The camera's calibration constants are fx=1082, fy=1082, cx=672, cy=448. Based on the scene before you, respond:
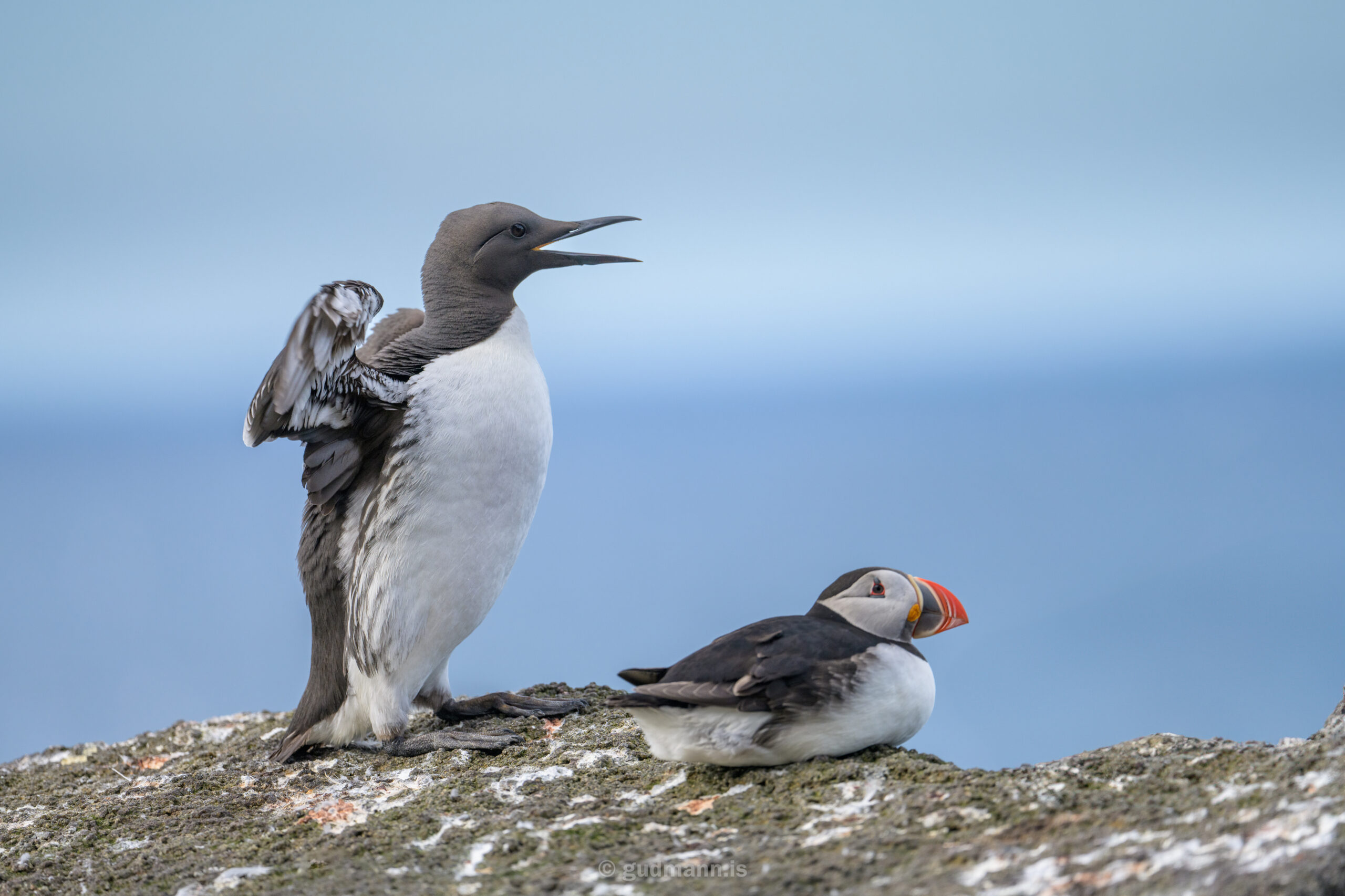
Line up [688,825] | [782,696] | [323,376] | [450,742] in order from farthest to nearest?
[450,742], [323,376], [782,696], [688,825]

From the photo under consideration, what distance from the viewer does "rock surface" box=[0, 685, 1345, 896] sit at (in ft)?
7.54

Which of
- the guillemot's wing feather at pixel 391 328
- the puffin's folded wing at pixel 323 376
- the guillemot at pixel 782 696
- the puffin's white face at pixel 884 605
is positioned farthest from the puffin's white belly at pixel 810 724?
the guillemot's wing feather at pixel 391 328

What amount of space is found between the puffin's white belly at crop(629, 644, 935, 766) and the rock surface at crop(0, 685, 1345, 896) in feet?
0.25

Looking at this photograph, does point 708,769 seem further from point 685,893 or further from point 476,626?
point 476,626

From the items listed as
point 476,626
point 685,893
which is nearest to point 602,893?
point 685,893

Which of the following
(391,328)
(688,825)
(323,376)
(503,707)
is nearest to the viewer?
(688,825)

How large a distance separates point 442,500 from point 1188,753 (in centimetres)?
273

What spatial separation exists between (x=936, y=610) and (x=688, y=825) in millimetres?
1148

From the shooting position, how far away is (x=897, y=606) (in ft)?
11.8

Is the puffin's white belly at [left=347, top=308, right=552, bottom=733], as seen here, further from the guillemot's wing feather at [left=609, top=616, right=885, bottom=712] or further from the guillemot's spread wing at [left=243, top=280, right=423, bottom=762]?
the guillemot's wing feather at [left=609, top=616, right=885, bottom=712]

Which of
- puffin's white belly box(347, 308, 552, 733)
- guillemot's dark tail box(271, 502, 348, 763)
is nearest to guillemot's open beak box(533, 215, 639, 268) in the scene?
puffin's white belly box(347, 308, 552, 733)

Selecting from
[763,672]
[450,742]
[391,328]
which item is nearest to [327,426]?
[391,328]

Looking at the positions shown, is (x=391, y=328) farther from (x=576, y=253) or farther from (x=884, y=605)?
(x=884, y=605)

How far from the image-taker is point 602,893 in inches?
101
